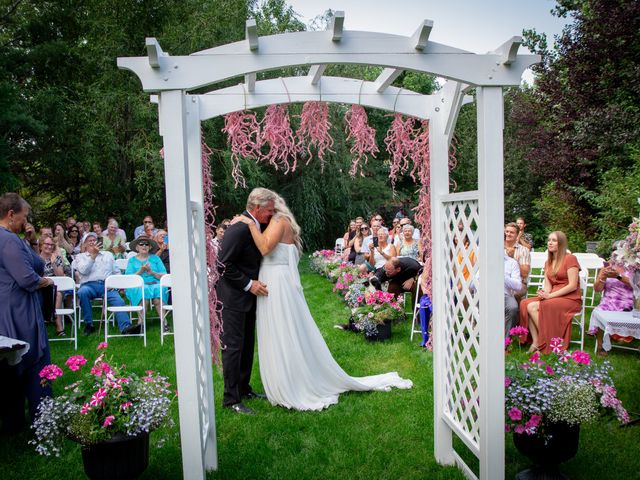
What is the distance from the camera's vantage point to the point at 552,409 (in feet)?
9.99

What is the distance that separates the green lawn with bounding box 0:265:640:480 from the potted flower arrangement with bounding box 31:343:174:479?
0.21 m

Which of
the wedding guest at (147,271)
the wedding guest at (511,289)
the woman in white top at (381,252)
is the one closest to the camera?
the wedding guest at (511,289)

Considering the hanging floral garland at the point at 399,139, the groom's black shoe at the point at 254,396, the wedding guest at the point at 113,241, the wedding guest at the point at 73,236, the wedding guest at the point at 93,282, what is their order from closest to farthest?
the hanging floral garland at the point at 399,139
the groom's black shoe at the point at 254,396
the wedding guest at the point at 93,282
the wedding guest at the point at 113,241
the wedding guest at the point at 73,236

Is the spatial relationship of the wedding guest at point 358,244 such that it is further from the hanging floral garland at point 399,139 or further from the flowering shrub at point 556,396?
the flowering shrub at point 556,396

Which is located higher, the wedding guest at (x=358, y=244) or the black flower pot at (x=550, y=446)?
the wedding guest at (x=358, y=244)

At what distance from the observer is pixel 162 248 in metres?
9.55

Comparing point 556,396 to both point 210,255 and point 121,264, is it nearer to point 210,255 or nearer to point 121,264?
point 210,255

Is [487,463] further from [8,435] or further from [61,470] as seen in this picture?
[8,435]

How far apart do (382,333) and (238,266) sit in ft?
9.33

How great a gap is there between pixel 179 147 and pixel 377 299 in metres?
4.56

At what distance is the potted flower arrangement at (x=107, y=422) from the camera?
2984 mm

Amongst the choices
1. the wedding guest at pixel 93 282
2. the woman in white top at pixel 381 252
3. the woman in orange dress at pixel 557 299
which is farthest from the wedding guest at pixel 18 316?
the woman in white top at pixel 381 252

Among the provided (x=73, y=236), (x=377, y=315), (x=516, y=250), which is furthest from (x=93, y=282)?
(x=516, y=250)

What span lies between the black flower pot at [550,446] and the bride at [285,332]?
200 cm
